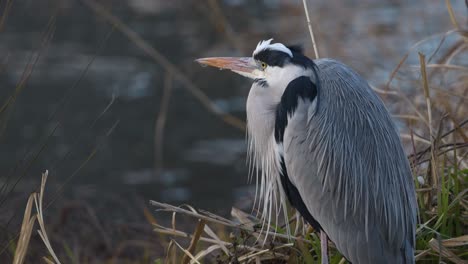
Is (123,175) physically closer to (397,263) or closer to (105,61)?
(105,61)

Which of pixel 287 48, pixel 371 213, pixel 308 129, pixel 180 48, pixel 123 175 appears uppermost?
pixel 287 48

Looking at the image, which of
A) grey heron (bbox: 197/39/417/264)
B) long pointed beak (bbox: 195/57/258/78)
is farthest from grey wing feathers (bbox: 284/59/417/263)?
long pointed beak (bbox: 195/57/258/78)

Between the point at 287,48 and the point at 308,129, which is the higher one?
the point at 287,48

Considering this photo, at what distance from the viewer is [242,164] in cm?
896

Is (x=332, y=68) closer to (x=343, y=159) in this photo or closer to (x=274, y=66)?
(x=274, y=66)

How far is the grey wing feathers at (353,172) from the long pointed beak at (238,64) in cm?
A: 36

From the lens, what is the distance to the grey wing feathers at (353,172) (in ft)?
10.4

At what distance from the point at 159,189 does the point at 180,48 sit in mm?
3407

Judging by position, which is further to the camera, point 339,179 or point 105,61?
point 105,61

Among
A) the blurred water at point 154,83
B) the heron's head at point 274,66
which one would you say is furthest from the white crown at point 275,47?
the blurred water at point 154,83

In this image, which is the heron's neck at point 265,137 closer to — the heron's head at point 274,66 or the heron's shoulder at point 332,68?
the heron's head at point 274,66

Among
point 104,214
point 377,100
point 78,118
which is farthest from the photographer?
point 78,118

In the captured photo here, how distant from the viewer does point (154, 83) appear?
10.7 metres

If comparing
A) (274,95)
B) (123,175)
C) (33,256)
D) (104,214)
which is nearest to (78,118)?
(123,175)
